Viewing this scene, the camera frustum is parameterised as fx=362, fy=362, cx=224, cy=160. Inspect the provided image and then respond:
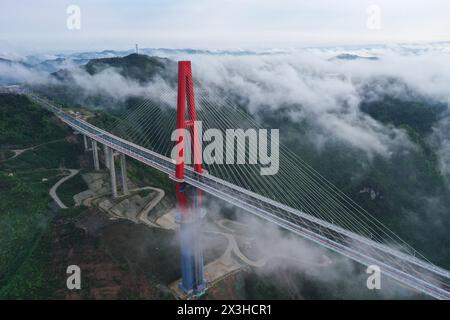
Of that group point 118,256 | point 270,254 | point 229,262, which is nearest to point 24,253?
point 118,256

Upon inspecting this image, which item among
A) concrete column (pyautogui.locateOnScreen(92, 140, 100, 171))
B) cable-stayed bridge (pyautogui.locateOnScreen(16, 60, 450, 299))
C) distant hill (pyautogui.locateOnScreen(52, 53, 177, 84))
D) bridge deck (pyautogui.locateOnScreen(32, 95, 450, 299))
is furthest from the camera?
distant hill (pyautogui.locateOnScreen(52, 53, 177, 84))

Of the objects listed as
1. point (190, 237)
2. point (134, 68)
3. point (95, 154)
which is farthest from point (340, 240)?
point (134, 68)

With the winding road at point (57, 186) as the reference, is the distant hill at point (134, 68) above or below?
above

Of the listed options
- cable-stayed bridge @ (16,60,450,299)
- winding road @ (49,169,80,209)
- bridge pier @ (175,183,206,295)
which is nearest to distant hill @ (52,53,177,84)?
cable-stayed bridge @ (16,60,450,299)

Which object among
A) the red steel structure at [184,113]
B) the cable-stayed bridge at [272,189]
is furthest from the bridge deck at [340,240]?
the red steel structure at [184,113]

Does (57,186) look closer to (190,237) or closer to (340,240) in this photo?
(190,237)

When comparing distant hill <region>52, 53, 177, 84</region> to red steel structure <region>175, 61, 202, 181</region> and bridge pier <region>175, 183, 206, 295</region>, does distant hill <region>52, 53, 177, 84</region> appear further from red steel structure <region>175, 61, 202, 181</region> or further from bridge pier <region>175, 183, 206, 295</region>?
bridge pier <region>175, 183, 206, 295</region>

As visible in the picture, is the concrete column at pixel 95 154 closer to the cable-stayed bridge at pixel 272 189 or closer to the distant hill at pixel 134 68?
the cable-stayed bridge at pixel 272 189

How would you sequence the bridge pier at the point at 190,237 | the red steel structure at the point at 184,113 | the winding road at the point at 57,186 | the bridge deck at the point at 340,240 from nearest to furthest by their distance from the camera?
the bridge deck at the point at 340,240 → the red steel structure at the point at 184,113 → the bridge pier at the point at 190,237 → the winding road at the point at 57,186

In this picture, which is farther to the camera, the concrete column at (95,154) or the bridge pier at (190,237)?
the concrete column at (95,154)
